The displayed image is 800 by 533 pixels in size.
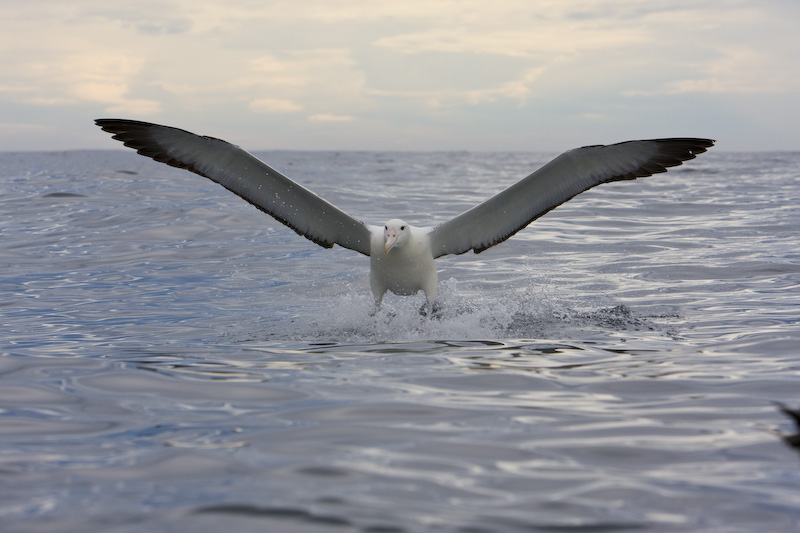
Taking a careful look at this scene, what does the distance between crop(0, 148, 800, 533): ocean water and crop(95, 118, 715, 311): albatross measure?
67 cm

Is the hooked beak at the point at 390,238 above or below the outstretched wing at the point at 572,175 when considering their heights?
below

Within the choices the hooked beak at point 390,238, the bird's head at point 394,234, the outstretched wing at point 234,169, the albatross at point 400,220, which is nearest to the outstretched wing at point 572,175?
the albatross at point 400,220

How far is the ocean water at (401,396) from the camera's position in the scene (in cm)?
398

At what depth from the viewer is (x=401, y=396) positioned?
234 inches

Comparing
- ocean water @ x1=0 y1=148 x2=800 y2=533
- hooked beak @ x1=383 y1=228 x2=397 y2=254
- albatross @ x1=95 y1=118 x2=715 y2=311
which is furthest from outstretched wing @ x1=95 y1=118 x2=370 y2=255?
ocean water @ x1=0 y1=148 x2=800 y2=533

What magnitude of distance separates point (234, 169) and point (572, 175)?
381 centimetres

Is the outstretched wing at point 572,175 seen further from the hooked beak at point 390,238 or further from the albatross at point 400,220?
the hooked beak at point 390,238

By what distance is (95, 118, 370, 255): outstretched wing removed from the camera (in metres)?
9.28

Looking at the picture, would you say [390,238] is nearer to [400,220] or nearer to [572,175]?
[400,220]

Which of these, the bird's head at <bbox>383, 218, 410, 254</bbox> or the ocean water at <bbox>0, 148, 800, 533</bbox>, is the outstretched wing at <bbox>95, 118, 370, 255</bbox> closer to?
the bird's head at <bbox>383, 218, 410, 254</bbox>

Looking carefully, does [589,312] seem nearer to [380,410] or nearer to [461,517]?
[380,410]

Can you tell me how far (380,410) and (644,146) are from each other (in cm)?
509

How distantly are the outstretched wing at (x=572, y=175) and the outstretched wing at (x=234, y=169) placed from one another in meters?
1.38

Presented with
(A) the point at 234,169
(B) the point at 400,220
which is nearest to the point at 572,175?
(B) the point at 400,220
